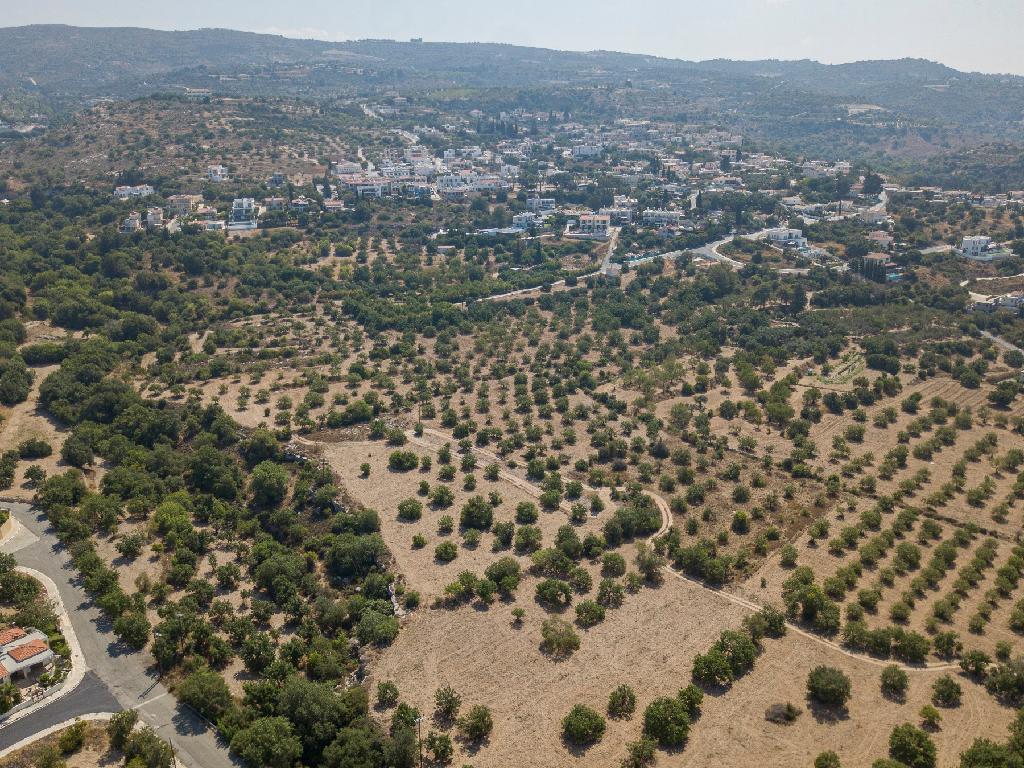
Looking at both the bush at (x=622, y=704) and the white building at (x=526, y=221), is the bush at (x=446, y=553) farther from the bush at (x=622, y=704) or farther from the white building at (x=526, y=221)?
the white building at (x=526, y=221)

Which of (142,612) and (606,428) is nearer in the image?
(142,612)

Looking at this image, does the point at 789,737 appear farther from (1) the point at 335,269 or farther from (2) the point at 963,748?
(1) the point at 335,269

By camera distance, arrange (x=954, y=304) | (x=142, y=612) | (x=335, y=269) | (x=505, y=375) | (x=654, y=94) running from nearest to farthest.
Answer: (x=142, y=612), (x=505, y=375), (x=954, y=304), (x=335, y=269), (x=654, y=94)

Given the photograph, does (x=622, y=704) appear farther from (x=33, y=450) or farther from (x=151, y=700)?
(x=33, y=450)

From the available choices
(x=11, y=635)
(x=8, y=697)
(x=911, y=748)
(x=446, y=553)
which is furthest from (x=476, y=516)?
(x=911, y=748)

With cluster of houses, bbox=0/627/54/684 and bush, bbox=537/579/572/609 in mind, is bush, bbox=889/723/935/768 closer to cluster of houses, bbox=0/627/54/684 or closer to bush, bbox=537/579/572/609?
bush, bbox=537/579/572/609

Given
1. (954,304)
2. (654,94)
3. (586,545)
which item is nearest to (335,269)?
(586,545)
